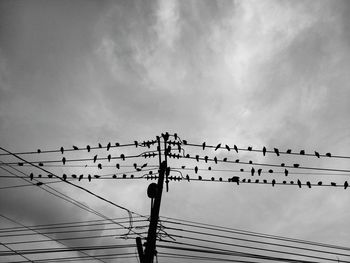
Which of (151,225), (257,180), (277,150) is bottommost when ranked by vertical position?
(151,225)

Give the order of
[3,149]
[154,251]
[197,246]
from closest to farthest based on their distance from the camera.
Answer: [154,251]
[197,246]
[3,149]

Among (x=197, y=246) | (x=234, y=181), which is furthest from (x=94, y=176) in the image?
(x=234, y=181)

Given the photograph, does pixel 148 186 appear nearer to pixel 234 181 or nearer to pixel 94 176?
pixel 94 176

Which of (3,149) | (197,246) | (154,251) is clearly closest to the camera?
(154,251)

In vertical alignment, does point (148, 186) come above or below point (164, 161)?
below

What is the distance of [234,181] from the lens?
1134 centimetres

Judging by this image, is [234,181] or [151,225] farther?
[234,181]

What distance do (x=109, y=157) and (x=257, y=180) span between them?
6.58 metres

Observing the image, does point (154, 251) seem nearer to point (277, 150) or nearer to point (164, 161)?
point (164, 161)

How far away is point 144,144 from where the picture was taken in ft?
39.5

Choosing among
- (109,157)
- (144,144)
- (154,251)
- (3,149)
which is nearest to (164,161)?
(144,144)

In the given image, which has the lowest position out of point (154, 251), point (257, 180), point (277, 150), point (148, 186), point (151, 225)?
point (154, 251)

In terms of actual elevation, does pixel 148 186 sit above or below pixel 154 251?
above

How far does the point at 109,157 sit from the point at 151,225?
12.5ft
